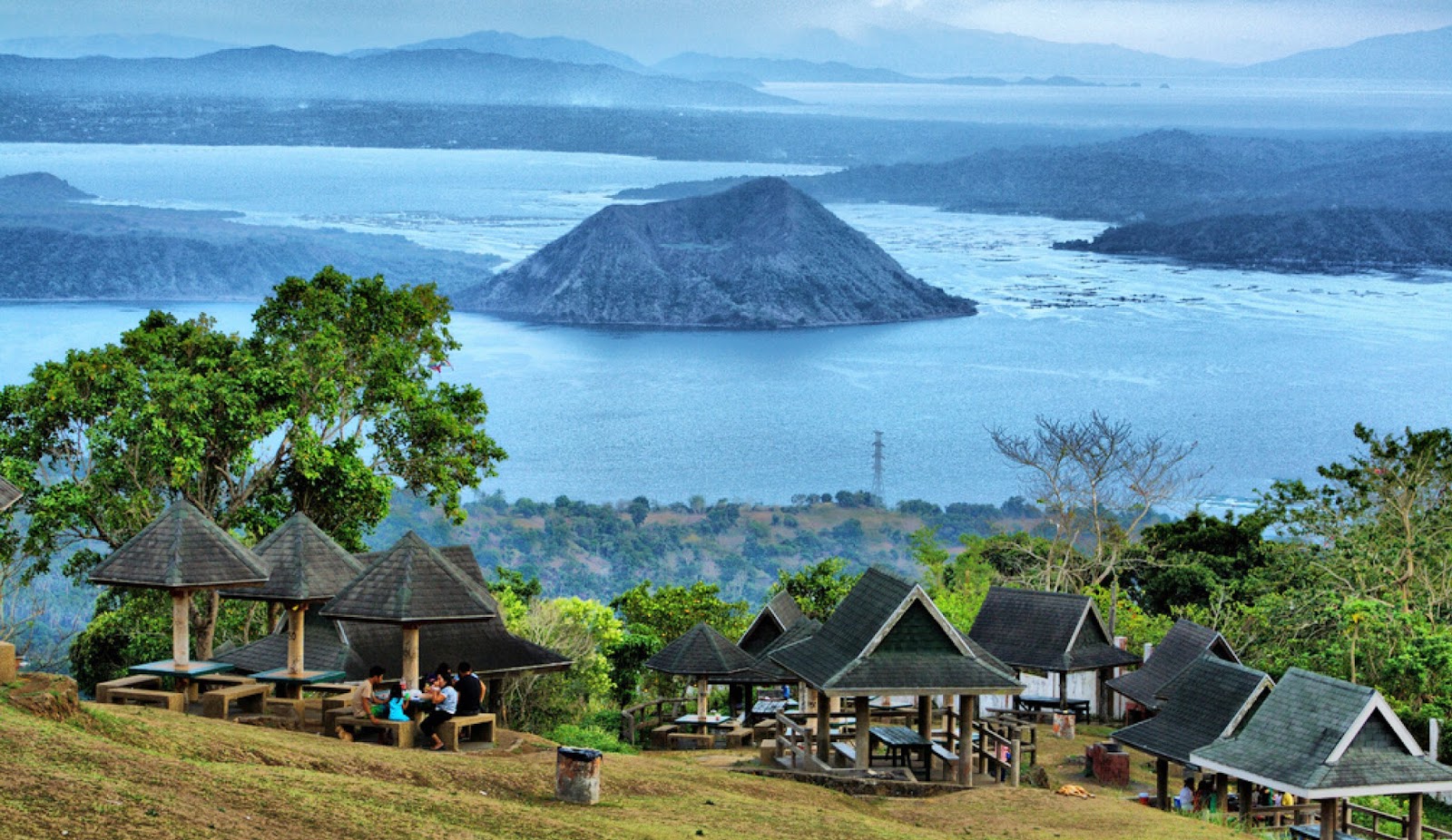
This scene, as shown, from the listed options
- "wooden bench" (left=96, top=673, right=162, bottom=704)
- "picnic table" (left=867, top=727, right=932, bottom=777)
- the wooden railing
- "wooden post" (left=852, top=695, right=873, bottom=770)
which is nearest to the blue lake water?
the wooden railing

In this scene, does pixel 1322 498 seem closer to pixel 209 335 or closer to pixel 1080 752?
pixel 1080 752

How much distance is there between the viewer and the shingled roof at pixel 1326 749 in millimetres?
21016

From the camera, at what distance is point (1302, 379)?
163 m

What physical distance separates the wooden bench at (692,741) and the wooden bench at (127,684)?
10105 millimetres

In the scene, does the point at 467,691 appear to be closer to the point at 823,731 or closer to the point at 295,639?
the point at 295,639

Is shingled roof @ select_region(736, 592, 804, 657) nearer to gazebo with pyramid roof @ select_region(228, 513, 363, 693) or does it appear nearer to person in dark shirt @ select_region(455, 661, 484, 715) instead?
gazebo with pyramid roof @ select_region(228, 513, 363, 693)

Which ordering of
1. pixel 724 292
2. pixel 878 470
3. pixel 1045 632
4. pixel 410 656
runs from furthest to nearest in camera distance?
pixel 724 292
pixel 878 470
pixel 1045 632
pixel 410 656

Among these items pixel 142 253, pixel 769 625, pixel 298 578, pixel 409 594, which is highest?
pixel 142 253

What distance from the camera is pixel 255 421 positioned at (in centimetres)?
3014

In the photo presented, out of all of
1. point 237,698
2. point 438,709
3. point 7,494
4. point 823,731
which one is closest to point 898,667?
point 823,731

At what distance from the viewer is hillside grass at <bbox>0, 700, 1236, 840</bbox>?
37.2 ft

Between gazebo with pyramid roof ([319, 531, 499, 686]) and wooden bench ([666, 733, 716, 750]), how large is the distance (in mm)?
9382

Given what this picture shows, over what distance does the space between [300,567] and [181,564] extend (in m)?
1.57

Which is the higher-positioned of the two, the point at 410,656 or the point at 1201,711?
the point at 410,656
